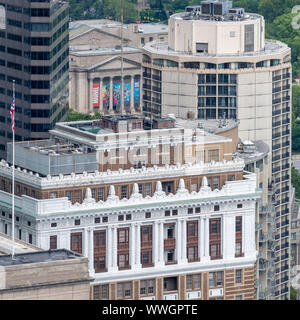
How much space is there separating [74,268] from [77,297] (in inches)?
150

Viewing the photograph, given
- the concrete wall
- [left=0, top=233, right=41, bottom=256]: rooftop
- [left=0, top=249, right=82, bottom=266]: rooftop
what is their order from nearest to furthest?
the concrete wall → [left=0, top=249, right=82, bottom=266]: rooftop → [left=0, top=233, right=41, bottom=256]: rooftop

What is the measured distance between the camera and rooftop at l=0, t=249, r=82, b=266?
584 feet

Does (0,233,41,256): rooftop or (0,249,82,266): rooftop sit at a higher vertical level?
(0,249,82,266): rooftop

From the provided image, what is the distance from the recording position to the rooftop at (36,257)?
584 feet

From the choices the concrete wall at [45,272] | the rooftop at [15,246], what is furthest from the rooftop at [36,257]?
the rooftop at [15,246]

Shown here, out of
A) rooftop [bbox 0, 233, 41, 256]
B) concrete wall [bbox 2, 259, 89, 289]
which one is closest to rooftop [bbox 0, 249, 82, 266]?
concrete wall [bbox 2, 259, 89, 289]

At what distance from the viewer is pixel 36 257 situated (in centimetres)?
18088

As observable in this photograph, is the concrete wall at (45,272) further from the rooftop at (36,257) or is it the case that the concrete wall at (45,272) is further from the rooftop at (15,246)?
the rooftop at (15,246)

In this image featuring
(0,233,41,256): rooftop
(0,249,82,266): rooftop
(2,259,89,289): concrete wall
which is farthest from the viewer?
(0,233,41,256): rooftop

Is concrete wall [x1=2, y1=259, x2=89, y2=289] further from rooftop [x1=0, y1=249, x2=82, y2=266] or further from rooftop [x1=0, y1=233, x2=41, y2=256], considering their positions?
rooftop [x1=0, y1=233, x2=41, y2=256]

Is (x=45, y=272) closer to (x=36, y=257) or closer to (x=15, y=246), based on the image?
(x=36, y=257)
